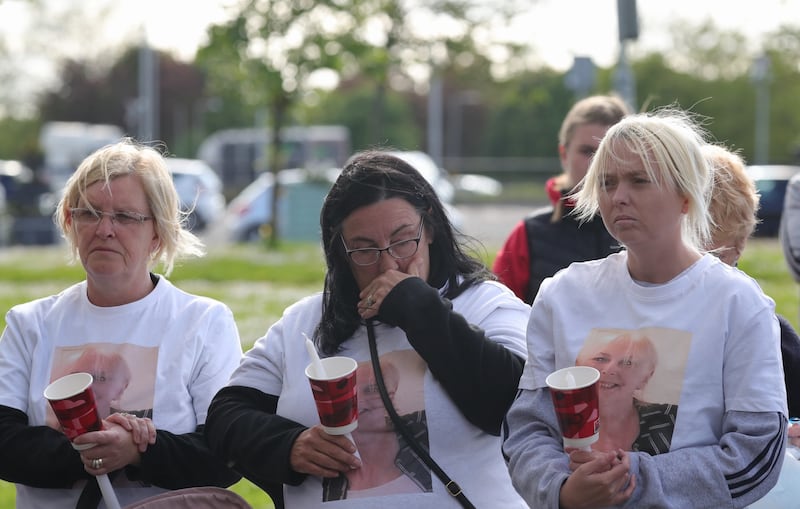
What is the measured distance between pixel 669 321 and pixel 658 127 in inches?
18.0

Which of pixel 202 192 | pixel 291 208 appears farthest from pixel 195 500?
pixel 202 192

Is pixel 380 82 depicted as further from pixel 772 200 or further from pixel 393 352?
pixel 393 352

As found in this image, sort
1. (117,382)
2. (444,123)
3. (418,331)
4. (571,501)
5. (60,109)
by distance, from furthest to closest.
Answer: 1. (444,123)
2. (60,109)
3. (117,382)
4. (418,331)
5. (571,501)

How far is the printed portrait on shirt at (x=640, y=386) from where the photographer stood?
92.6 inches

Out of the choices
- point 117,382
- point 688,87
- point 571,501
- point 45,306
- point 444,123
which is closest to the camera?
point 571,501

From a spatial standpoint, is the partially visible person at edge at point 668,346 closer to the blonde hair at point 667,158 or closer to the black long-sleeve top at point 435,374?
the blonde hair at point 667,158

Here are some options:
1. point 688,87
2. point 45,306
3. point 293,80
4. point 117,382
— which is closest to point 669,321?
point 117,382

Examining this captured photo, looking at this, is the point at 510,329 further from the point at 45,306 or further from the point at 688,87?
the point at 688,87

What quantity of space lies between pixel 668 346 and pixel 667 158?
0.43 meters

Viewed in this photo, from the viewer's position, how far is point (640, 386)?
238 centimetres

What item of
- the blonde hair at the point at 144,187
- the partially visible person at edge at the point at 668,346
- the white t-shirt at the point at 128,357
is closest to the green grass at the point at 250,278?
the blonde hair at the point at 144,187

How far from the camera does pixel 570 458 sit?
91.8 inches

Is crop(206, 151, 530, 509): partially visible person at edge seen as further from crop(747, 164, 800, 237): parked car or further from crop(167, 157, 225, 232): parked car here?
crop(167, 157, 225, 232): parked car

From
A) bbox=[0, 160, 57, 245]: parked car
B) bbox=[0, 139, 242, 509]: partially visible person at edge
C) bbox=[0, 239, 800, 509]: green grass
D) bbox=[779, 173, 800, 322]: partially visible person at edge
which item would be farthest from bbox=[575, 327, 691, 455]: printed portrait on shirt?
bbox=[0, 160, 57, 245]: parked car
